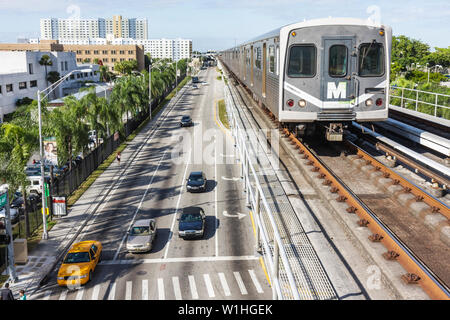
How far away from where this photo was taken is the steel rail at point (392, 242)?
286 inches

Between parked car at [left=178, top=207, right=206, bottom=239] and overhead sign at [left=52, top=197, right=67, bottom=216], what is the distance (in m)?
6.42

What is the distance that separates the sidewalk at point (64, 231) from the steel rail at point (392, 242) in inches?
518

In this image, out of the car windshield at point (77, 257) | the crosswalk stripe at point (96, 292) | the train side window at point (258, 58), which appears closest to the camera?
the crosswalk stripe at point (96, 292)

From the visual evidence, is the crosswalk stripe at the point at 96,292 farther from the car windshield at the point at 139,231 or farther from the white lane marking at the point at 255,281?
the white lane marking at the point at 255,281

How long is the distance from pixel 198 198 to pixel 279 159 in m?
12.2

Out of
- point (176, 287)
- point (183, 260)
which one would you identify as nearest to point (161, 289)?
point (176, 287)

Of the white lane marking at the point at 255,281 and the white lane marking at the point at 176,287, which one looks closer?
the white lane marking at the point at 176,287

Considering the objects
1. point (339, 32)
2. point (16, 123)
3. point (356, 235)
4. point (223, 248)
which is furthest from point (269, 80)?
point (16, 123)

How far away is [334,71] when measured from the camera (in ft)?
46.0

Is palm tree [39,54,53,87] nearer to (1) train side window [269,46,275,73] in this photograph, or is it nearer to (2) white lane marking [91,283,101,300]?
(2) white lane marking [91,283,101,300]

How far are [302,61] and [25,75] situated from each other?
68.0 m

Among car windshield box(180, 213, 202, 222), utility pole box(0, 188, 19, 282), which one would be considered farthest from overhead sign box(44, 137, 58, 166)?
car windshield box(180, 213, 202, 222)

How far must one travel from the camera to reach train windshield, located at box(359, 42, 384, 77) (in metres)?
13.8

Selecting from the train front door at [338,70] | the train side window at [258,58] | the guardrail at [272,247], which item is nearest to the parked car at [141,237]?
the guardrail at [272,247]
